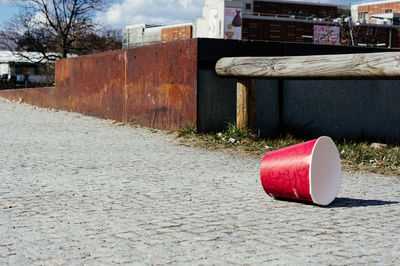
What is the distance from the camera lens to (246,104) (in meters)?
9.48

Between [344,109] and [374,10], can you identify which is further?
[374,10]

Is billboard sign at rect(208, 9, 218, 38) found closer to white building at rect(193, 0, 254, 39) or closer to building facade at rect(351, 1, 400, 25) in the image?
white building at rect(193, 0, 254, 39)

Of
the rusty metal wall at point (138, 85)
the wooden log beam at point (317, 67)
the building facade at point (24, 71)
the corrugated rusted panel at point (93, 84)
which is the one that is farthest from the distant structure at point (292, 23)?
the wooden log beam at point (317, 67)

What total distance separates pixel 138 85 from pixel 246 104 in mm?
3716

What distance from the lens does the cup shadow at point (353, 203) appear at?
5129mm

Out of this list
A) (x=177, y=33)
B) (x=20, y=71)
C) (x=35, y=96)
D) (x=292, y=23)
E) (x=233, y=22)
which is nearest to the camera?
(x=35, y=96)

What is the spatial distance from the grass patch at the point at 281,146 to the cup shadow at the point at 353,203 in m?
1.85

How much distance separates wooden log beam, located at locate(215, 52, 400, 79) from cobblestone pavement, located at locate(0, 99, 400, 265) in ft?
4.61

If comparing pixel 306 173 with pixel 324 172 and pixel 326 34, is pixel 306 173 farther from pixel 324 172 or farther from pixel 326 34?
pixel 326 34

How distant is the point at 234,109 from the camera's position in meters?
10.4

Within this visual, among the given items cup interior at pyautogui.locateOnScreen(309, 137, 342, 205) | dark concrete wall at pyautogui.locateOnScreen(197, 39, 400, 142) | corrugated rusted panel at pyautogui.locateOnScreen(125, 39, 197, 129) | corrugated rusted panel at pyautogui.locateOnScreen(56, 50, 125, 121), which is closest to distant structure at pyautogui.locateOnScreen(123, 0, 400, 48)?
corrugated rusted panel at pyautogui.locateOnScreen(56, 50, 125, 121)

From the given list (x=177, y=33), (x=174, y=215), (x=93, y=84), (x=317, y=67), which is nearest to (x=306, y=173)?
(x=174, y=215)

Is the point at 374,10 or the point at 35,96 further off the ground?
the point at 374,10

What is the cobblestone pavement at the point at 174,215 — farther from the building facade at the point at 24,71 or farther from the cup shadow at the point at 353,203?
the building facade at the point at 24,71
